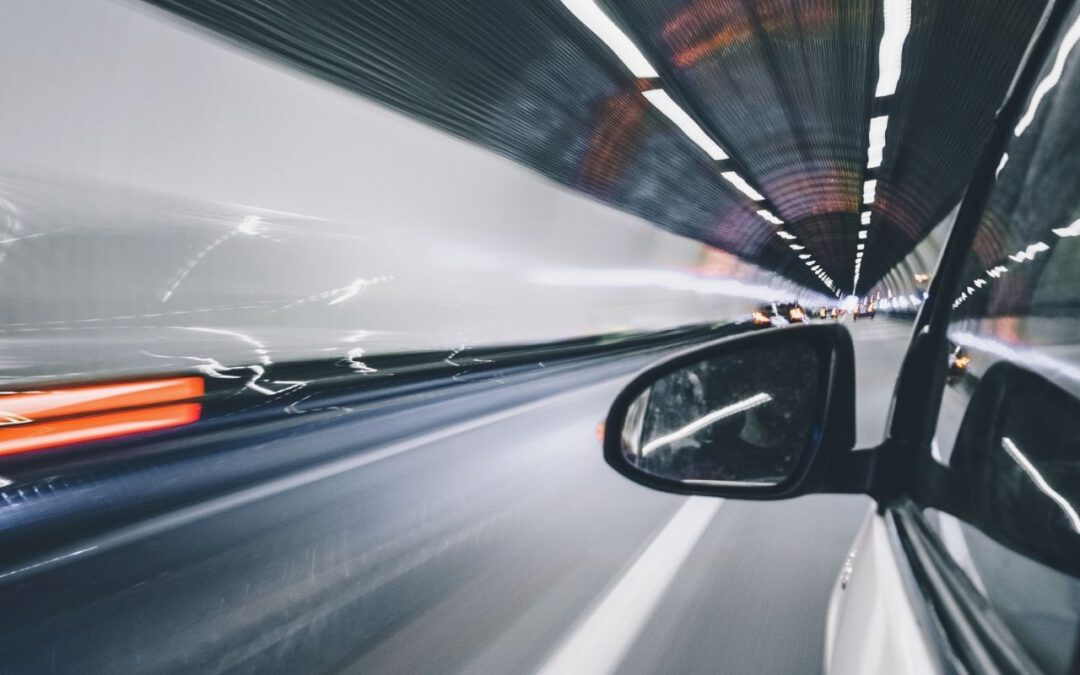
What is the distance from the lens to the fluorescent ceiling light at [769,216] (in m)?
30.1

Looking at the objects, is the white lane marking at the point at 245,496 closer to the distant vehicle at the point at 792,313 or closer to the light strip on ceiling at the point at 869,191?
the light strip on ceiling at the point at 869,191

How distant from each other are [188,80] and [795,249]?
4353cm

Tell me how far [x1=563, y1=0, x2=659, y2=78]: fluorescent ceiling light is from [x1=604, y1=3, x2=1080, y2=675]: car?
30.6ft

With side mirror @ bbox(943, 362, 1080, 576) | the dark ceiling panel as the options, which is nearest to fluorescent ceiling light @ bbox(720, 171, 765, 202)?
the dark ceiling panel

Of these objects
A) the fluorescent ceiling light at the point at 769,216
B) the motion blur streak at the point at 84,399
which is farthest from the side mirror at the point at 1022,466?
the fluorescent ceiling light at the point at 769,216

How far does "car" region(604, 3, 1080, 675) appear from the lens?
36.5 inches

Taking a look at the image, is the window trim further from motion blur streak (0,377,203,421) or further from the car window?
motion blur streak (0,377,203,421)

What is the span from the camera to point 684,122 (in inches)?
640

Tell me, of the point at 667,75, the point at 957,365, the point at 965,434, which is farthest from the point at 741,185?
the point at 965,434

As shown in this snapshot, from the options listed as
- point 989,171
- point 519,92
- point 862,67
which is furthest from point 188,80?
point 862,67

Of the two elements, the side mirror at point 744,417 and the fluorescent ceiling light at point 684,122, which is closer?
the side mirror at point 744,417

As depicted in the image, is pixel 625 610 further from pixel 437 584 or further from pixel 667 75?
pixel 667 75

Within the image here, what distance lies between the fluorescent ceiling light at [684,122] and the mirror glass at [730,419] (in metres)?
13.1

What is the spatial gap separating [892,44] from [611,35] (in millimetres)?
4814
